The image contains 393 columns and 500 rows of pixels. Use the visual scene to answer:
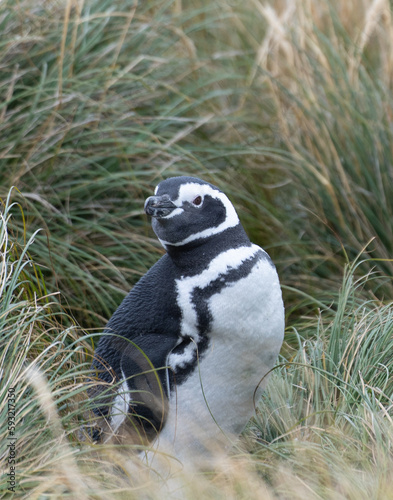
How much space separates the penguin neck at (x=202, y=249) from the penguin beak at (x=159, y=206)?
0.41ft

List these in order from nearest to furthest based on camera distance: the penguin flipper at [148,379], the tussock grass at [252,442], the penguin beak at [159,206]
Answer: the tussock grass at [252,442]
the penguin beak at [159,206]
the penguin flipper at [148,379]

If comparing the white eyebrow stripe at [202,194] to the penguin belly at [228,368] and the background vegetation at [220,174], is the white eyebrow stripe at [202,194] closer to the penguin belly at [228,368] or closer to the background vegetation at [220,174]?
the penguin belly at [228,368]

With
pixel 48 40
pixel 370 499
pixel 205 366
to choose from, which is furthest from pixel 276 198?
pixel 370 499

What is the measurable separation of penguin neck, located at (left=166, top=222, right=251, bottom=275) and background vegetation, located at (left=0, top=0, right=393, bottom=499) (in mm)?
474

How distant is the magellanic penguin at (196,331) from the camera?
1.89m

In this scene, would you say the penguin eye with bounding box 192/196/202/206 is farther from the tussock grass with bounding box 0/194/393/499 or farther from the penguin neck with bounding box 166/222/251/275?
the tussock grass with bounding box 0/194/393/499

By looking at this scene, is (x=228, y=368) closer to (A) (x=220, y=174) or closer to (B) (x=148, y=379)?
(B) (x=148, y=379)

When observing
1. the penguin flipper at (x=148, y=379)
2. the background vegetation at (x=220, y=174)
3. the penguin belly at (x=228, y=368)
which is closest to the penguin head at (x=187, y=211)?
the penguin belly at (x=228, y=368)

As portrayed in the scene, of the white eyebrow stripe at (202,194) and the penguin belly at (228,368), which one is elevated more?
the white eyebrow stripe at (202,194)

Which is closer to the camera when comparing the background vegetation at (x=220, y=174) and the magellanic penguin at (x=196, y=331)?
the magellanic penguin at (x=196, y=331)

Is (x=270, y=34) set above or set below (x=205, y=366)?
above

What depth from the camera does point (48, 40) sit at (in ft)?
11.3

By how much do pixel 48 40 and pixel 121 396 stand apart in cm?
208

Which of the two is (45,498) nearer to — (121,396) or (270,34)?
(121,396)
